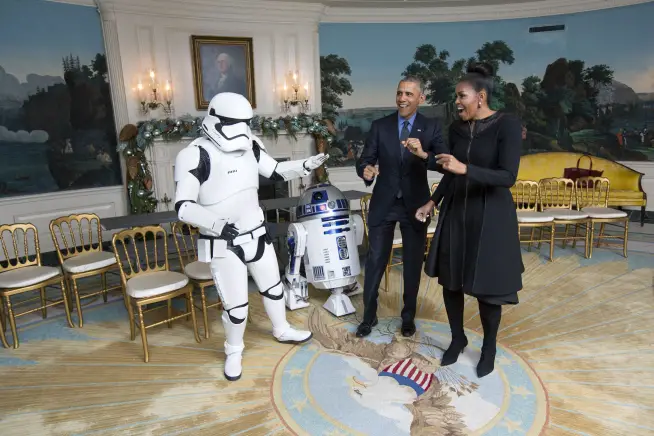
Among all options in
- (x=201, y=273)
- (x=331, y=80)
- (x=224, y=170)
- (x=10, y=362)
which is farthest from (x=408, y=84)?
(x=331, y=80)

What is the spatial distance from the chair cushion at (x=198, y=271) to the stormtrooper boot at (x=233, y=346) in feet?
1.97

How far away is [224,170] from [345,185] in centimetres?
535

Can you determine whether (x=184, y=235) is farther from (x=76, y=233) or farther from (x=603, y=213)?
(x=603, y=213)

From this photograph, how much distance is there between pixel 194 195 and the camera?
2426 mm

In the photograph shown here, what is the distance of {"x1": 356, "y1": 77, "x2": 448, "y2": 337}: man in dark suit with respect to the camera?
2.79 metres

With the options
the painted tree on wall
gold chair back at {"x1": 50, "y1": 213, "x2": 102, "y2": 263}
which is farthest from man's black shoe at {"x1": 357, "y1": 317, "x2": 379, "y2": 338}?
the painted tree on wall

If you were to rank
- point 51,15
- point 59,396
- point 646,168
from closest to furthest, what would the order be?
1. point 59,396
2. point 51,15
3. point 646,168

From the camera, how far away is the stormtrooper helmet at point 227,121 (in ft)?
8.13

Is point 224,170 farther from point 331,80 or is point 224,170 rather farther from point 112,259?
point 331,80

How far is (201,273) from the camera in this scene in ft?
10.8

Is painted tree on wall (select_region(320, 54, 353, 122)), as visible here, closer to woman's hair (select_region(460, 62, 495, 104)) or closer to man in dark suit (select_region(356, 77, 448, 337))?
man in dark suit (select_region(356, 77, 448, 337))

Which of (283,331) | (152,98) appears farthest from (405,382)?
Result: (152,98)

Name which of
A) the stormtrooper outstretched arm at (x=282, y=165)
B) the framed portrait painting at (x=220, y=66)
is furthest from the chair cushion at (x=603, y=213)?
the framed portrait painting at (x=220, y=66)

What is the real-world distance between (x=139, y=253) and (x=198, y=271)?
173 cm
